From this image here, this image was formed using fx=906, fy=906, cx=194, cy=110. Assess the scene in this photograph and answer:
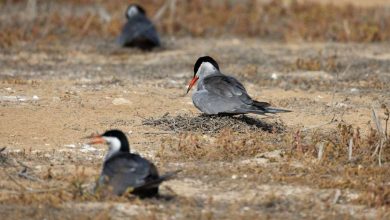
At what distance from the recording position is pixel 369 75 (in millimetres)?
12398

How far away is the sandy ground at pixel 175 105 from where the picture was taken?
21.2 ft

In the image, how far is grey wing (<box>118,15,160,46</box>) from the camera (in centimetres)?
1424

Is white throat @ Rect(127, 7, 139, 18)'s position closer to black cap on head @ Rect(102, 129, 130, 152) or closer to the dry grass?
the dry grass

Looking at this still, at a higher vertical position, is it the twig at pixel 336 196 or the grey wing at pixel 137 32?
the grey wing at pixel 137 32

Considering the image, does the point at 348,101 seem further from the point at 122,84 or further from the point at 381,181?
the point at 381,181

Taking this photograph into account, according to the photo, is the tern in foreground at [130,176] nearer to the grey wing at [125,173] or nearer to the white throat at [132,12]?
the grey wing at [125,173]

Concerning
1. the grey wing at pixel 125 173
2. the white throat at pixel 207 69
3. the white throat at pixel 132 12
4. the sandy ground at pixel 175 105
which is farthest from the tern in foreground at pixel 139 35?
the grey wing at pixel 125 173

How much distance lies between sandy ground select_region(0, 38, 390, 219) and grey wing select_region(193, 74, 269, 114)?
1.58 feet

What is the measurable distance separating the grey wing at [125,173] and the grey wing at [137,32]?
26.1ft

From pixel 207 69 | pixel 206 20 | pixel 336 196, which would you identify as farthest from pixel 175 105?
pixel 206 20

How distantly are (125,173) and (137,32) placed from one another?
8139 millimetres

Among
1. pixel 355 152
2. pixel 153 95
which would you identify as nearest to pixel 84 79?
pixel 153 95

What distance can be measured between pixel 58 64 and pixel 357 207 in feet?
23.8

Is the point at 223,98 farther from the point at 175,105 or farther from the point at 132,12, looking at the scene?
the point at 132,12
